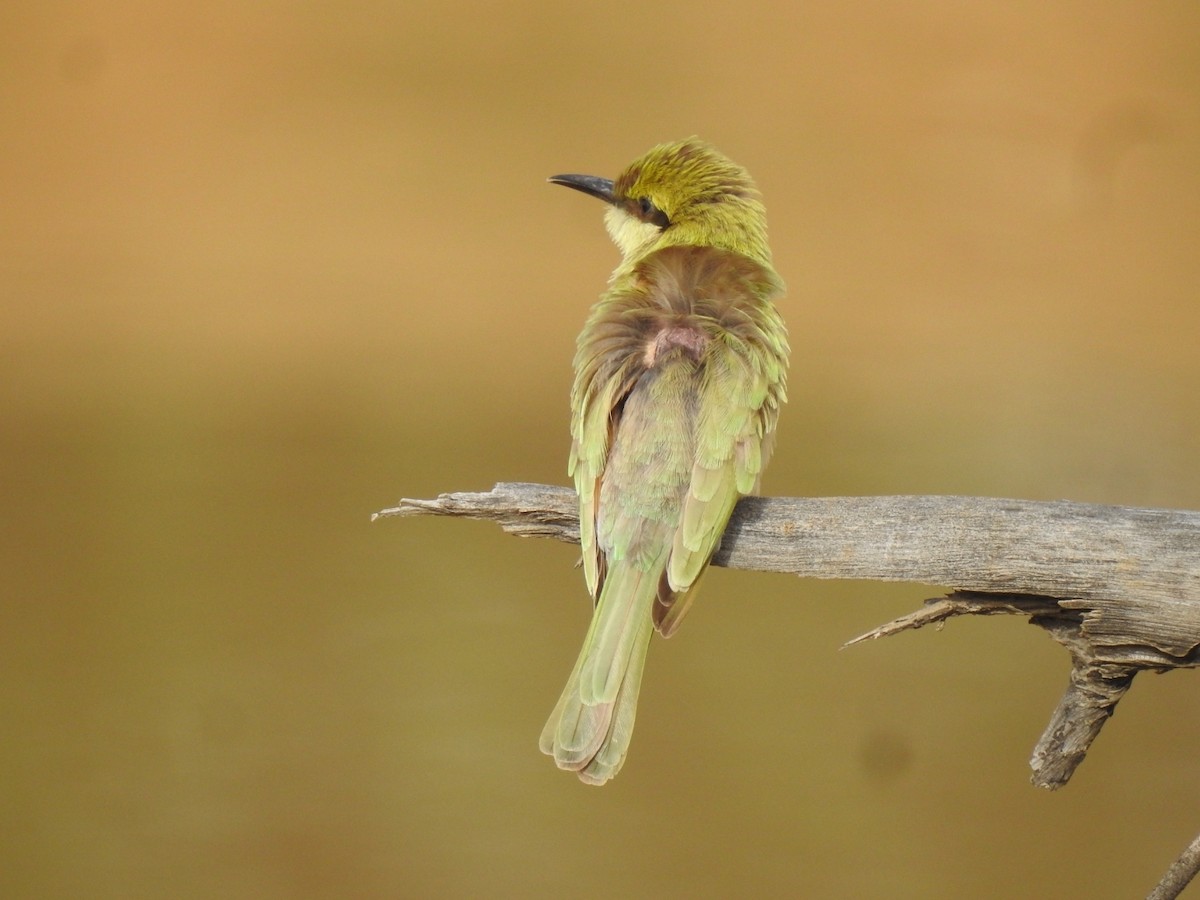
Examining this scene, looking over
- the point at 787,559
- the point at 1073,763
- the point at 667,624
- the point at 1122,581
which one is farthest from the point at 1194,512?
the point at 667,624

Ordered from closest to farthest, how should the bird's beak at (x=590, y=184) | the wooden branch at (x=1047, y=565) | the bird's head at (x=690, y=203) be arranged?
the wooden branch at (x=1047, y=565) → the bird's head at (x=690, y=203) → the bird's beak at (x=590, y=184)

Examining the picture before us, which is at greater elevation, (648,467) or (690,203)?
(690,203)

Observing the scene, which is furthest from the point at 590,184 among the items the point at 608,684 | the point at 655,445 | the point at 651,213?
the point at 608,684

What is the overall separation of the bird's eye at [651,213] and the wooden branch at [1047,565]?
1.47 ft

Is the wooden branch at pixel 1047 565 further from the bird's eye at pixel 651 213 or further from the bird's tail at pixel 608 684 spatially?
the bird's eye at pixel 651 213

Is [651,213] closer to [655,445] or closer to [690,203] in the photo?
[690,203]

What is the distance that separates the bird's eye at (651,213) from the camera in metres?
1.45

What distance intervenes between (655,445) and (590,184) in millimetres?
495

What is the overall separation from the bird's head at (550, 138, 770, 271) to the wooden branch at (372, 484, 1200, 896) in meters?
0.38

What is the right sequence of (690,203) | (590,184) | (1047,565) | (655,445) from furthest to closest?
(590,184) → (690,203) → (655,445) → (1047,565)

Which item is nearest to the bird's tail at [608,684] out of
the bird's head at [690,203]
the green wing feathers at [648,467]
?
the green wing feathers at [648,467]

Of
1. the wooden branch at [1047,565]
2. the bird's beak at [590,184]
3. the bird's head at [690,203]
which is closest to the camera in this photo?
the wooden branch at [1047,565]

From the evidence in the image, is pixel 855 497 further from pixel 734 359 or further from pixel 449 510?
pixel 449 510

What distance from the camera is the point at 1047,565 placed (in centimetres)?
107
